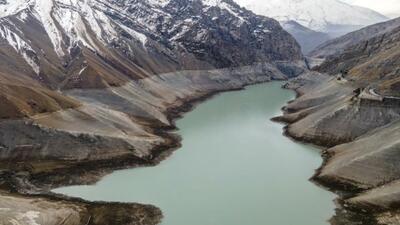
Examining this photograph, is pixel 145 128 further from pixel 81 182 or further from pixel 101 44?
pixel 101 44

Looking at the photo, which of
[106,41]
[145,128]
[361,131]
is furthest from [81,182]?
[106,41]

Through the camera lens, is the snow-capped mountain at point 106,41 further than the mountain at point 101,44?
Yes

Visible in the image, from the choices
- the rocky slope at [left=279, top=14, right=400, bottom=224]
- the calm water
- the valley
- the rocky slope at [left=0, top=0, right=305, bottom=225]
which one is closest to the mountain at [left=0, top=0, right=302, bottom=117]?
the rocky slope at [left=0, top=0, right=305, bottom=225]

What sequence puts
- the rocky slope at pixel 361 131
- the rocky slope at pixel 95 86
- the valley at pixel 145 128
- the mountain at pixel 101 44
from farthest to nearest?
the mountain at pixel 101 44
the rocky slope at pixel 95 86
the rocky slope at pixel 361 131
the valley at pixel 145 128

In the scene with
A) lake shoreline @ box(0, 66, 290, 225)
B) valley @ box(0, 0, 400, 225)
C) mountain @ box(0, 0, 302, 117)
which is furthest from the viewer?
mountain @ box(0, 0, 302, 117)

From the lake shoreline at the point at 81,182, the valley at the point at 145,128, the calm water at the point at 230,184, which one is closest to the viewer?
the calm water at the point at 230,184

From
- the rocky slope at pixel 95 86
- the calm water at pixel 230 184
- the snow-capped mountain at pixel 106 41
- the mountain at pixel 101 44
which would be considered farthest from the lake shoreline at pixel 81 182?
the snow-capped mountain at pixel 106 41

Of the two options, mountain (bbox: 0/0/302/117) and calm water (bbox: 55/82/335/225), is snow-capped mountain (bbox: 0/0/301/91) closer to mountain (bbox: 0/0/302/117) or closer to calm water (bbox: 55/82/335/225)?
mountain (bbox: 0/0/302/117)

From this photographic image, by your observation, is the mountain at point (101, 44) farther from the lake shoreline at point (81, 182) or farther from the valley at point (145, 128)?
the lake shoreline at point (81, 182)
